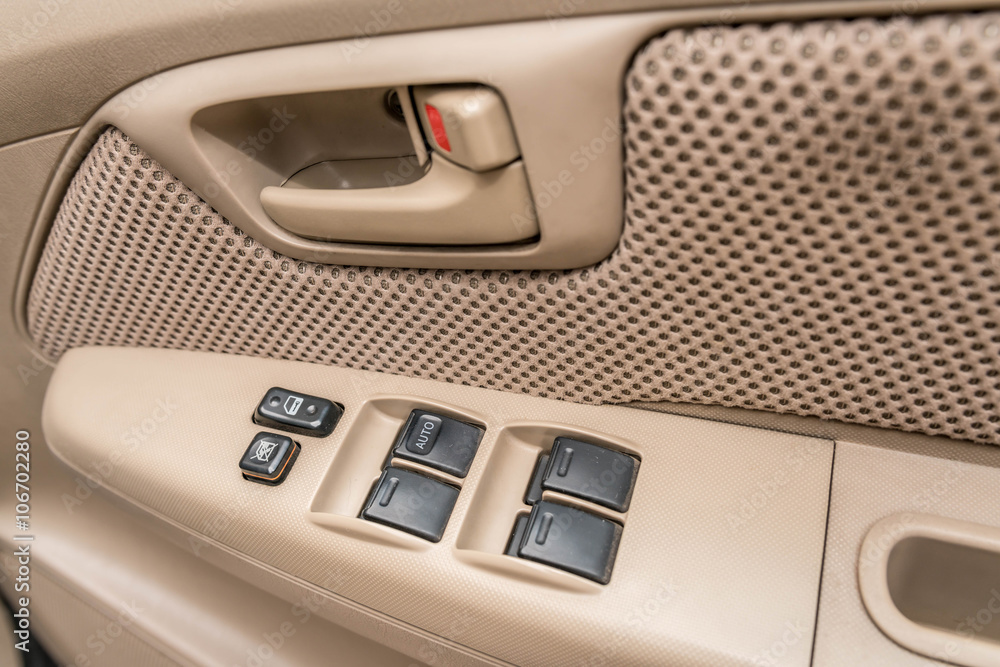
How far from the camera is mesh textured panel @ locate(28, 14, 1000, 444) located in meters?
0.48

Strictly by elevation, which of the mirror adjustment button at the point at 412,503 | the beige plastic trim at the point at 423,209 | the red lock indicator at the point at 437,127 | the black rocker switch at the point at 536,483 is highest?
the red lock indicator at the point at 437,127

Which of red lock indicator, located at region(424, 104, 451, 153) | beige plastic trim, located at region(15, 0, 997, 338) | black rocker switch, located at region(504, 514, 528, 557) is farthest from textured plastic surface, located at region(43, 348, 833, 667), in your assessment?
red lock indicator, located at region(424, 104, 451, 153)

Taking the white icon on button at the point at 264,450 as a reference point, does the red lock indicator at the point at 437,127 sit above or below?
above

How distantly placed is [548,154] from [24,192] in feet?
2.29

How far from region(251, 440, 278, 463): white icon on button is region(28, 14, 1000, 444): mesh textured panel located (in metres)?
0.12

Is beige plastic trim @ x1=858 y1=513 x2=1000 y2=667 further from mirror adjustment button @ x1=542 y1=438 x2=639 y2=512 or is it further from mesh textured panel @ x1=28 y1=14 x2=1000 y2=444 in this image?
mirror adjustment button @ x1=542 y1=438 x2=639 y2=512

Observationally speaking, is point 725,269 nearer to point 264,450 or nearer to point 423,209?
point 423,209

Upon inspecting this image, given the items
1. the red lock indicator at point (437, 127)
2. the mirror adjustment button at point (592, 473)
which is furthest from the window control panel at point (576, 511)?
the red lock indicator at point (437, 127)

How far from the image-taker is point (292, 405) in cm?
87

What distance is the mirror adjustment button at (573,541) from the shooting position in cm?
69

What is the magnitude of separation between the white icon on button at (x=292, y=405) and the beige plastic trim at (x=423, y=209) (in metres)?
0.23

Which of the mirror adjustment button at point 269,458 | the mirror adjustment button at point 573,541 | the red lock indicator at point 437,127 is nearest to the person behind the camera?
the red lock indicator at point 437,127

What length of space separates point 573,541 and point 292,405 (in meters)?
0.40

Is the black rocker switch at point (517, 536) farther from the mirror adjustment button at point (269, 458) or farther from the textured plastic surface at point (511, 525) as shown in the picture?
the mirror adjustment button at point (269, 458)
